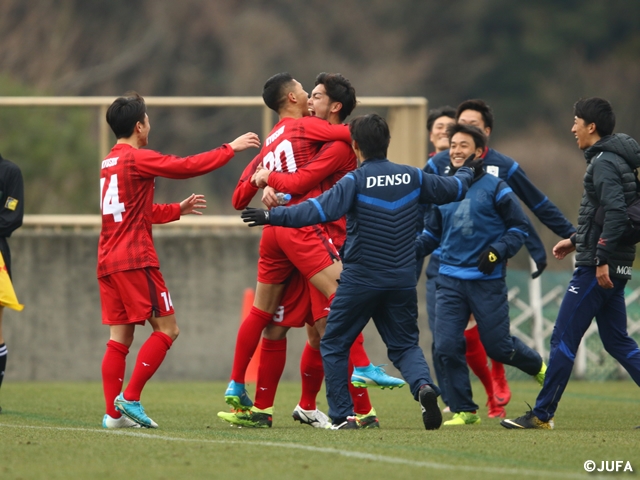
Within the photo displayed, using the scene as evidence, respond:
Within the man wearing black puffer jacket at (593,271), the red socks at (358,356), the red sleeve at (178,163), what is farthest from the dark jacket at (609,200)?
the red sleeve at (178,163)

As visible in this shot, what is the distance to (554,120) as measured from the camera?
1278 inches

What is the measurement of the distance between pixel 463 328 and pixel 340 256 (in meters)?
1.12

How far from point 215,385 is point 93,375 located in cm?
155

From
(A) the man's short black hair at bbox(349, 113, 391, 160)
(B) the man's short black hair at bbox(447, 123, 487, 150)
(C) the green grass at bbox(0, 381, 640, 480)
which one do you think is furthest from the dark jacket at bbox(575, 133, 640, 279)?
(A) the man's short black hair at bbox(349, 113, 391, 160)

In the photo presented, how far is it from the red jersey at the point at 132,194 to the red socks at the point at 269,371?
96 centimetres

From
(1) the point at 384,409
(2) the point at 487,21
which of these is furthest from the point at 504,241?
(2) the point at 487,21

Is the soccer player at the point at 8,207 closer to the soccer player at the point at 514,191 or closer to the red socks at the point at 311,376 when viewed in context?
the red socks at the point at 311,376

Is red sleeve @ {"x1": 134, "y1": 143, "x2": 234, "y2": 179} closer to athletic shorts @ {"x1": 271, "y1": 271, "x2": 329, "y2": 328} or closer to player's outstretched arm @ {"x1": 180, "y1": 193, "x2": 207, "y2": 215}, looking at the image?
player's outstretched arm @ {"x1": 180, "y1": 193, "x2": 207, "y2": 215}

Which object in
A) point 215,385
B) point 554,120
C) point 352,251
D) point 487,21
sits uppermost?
point 487,21

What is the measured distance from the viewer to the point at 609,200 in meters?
6.79

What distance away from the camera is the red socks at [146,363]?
707cm

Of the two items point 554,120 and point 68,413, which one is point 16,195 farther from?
point 554,120

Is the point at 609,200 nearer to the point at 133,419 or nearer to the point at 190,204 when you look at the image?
the point at 190,204

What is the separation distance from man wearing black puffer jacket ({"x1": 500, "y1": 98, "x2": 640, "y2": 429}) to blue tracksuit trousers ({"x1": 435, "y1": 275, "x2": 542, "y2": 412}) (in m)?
0.58
